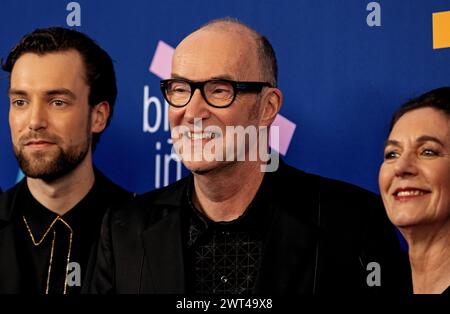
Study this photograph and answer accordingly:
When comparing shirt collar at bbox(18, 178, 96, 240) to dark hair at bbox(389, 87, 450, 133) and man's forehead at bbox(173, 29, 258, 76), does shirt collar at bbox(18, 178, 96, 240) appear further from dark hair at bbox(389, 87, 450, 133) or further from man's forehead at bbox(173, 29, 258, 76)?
dark hair at bbox(389, 87, 450, 133)

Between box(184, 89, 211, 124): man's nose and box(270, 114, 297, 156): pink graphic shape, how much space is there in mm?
423

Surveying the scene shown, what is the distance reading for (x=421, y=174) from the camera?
2.07 metres

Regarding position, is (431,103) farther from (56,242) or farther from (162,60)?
(56,242)

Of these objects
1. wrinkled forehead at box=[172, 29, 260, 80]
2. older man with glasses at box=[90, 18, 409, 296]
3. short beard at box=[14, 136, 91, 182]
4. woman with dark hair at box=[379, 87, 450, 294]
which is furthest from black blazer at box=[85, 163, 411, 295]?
wrinkled forehead at box=[172, 29, 260, 80]

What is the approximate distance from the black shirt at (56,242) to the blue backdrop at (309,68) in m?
0.20

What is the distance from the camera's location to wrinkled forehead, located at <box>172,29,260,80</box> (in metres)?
2.17

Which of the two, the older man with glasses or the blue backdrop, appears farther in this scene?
the blue backdrop

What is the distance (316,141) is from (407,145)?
46 centimetres

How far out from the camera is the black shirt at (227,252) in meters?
2.19

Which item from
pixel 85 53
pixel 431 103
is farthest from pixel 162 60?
pixel 431 103

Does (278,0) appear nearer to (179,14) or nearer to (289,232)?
(179,14)

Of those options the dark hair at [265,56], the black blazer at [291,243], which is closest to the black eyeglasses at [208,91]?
the dark hair at [265,56]

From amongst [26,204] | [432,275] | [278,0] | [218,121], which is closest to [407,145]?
[432,275]

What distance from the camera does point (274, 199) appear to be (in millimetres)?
2264
